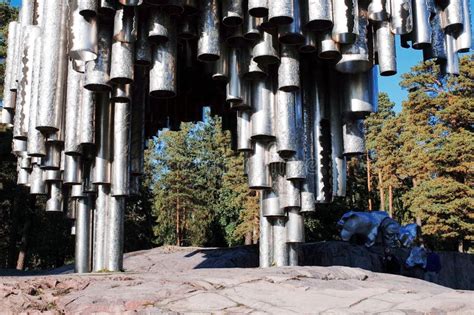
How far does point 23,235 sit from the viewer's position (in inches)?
1251

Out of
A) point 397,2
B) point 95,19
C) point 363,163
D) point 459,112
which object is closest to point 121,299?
point 95,19

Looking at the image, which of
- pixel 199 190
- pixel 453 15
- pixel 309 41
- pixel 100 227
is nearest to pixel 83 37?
pixel 100 227

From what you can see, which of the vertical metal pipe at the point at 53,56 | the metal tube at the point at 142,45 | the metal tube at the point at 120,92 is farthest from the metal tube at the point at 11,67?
the metal tube at the point at 142,45

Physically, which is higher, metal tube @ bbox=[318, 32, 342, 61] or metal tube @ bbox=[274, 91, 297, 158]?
metal tube @ bbox=[318, 32, 342, 61]

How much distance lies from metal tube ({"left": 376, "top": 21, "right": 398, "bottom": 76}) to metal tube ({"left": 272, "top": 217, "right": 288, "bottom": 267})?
9.67ft

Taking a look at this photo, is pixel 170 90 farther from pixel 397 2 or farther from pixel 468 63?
pixel 468 63

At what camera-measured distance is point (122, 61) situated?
866 cm

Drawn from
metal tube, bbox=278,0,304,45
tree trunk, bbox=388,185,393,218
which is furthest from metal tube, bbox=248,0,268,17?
tree trunk, bbox=388,185,393,218

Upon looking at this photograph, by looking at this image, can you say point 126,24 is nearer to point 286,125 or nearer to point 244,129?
point 244,129

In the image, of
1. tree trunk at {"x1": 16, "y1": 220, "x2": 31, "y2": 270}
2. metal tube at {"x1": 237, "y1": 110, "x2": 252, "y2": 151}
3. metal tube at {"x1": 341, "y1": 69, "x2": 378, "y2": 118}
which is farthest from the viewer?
tree trunk at {"x1": 16, "y1": 220, "x2": 31, "y2": 270}

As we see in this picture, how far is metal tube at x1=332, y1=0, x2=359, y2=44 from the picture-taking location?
8.83 m

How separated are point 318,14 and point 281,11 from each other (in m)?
0.55

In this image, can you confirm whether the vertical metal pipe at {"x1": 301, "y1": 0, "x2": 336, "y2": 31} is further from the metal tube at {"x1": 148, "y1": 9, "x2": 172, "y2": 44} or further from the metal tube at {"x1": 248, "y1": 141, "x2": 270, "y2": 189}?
the metal tube at {"x1": 248, "y1": 141, "x2": 270, "y2": 189}

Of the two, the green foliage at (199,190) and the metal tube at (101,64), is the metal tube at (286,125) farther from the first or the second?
the green foliage at (199,190)
